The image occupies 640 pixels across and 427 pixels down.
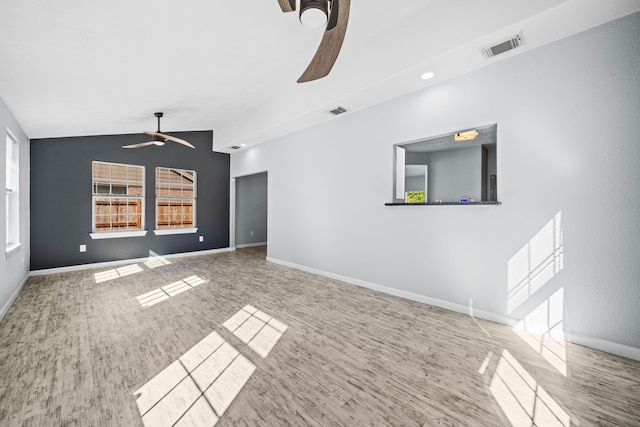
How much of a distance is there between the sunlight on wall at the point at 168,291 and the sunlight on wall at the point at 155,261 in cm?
141

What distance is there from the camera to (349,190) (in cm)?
416

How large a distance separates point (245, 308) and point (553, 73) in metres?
3.80

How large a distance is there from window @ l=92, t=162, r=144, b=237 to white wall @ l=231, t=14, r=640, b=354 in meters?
4.70

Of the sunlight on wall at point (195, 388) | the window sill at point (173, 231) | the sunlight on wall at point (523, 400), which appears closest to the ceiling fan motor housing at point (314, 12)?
the sunlight on wall at point (195, 388)

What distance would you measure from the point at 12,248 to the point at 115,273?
5.05 ft

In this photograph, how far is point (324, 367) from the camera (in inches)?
77.1

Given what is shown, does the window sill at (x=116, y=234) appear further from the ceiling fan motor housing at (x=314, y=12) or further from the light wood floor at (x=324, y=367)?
the ceiling fan motor housing at (x=314, y=12)

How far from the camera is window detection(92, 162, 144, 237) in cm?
527

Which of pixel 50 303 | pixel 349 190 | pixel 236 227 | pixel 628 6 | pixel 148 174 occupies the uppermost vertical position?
pixel 628 6

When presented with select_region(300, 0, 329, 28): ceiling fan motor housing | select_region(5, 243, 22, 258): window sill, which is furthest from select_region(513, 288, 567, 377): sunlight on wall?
select_region(5, 243, 22, 258): window sill

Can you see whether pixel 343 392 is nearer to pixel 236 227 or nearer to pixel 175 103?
pixel 175 103

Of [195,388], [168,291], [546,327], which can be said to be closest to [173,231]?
[168,291]

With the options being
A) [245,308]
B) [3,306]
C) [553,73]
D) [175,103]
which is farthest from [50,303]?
[553,73]

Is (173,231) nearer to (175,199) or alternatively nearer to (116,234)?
(175,199)
